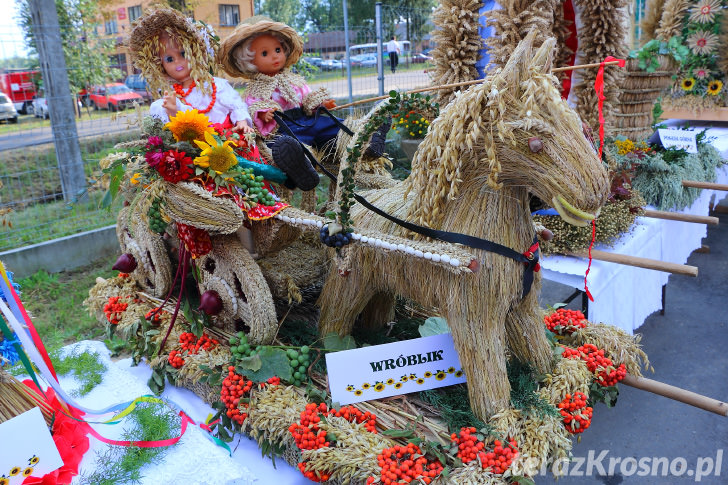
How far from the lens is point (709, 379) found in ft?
10.4

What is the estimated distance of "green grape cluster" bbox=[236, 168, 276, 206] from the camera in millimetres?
1992

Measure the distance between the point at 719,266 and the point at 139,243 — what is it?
4.75m

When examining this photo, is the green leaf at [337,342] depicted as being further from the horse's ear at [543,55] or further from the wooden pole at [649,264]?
the wooden pole at [649,264]

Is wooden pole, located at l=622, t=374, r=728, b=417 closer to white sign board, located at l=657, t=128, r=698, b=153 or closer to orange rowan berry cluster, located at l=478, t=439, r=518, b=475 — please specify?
orange rowan berry cluster, located at l=478, t=439, r=518, b=475

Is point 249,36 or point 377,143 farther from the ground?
point 249,36

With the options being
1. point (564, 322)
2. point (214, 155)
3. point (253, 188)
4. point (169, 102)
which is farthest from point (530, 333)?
point (169, 102)

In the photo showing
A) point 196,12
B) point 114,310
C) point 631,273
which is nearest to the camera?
point 114,310

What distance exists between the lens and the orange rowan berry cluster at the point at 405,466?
4.84ft

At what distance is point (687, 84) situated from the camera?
5305 mm

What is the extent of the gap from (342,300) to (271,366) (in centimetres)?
35

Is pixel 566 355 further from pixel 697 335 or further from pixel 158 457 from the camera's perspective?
pixel 697 335

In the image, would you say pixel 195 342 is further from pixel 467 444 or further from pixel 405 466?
pixel 467 444

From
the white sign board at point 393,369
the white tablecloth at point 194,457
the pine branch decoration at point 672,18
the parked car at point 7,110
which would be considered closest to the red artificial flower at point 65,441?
the white tablecloth at point 194,457

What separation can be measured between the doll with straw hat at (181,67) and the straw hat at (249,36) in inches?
3.6
